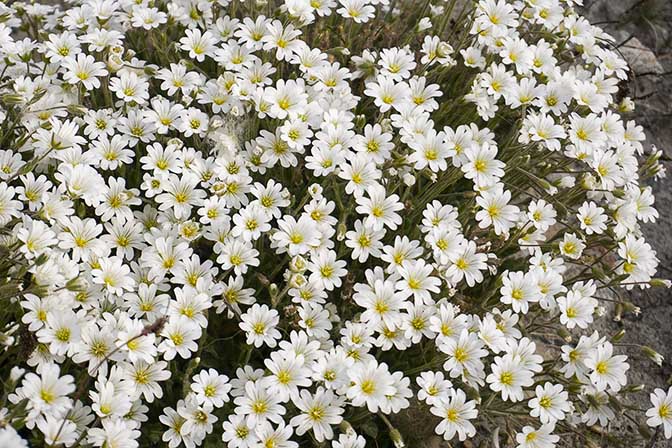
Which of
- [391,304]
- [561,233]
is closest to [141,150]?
[391,304]

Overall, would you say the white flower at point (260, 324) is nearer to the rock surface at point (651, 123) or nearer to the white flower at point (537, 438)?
the white flower at point (537, 438)

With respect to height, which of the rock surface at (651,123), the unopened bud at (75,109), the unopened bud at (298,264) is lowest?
the rock surface at (651,123)

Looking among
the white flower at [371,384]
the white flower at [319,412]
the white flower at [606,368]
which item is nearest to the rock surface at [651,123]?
the white flower at [606,368]

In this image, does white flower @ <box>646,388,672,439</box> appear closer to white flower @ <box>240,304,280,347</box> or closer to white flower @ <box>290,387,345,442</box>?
white flower @ <box>290,387,345,442</box>

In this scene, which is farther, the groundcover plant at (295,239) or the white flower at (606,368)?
the white flower at (606,368)

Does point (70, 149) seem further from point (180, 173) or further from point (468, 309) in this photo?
point (468, 309)

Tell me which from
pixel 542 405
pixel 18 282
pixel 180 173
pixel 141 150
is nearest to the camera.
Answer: pixel 18 282

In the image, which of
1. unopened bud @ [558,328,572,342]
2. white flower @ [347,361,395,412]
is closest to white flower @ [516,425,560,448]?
unopened bud @ [558,328,572,342]

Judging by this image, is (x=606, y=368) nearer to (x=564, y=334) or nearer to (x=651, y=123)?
(x=564, y=334)
